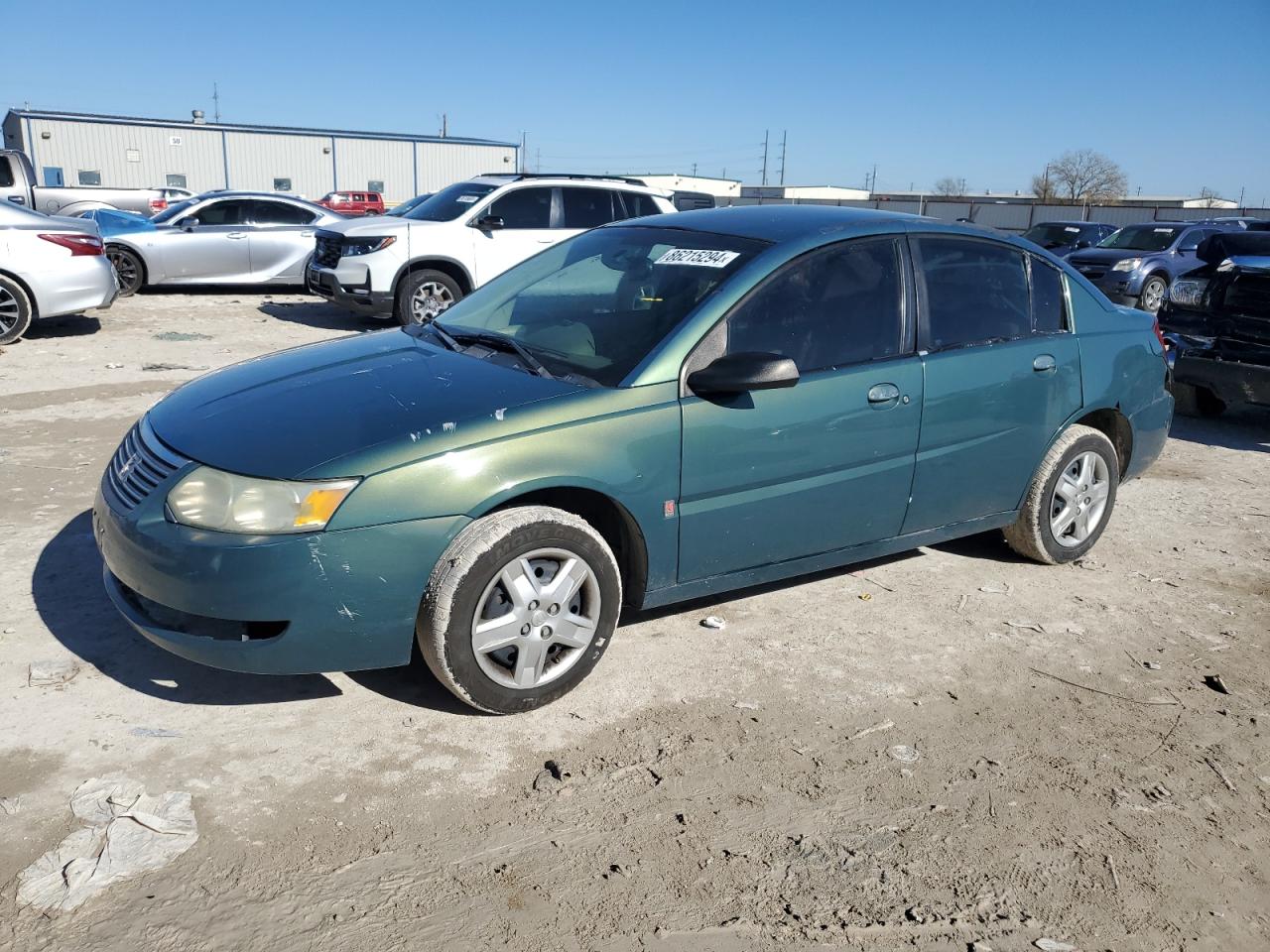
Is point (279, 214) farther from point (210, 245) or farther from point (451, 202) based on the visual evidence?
point (451, 202)

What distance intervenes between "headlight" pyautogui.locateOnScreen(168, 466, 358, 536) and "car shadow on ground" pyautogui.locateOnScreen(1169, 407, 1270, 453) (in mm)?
7477

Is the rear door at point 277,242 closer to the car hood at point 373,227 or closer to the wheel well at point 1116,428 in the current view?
the car hood at point 373,227

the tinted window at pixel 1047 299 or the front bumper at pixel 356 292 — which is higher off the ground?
the tinted window at pixel 1047 299

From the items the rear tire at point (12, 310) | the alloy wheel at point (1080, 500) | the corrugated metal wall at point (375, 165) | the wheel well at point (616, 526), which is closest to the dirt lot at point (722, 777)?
the alloy wheel at point (1080, 500)

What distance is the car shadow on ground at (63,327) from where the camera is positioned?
11203 millimetres

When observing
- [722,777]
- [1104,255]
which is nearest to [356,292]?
[722,777]

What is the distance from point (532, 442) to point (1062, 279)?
310 cm

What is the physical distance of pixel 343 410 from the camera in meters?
3.64

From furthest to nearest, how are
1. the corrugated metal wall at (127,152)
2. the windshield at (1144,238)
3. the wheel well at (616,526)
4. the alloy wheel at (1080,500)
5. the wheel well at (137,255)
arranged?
the corrugated metal wall at (127,152), the windshield at (1144,238), the wheel well at (137,255), the alloy wheel at (1080,500), the wheel well at (616,526)

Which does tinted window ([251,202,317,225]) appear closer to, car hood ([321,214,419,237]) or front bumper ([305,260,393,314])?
car hood ([321,214,419,237])

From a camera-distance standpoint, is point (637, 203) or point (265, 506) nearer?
point (265, 506)

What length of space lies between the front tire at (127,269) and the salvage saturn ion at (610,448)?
1123 cm

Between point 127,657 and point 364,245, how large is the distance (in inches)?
353

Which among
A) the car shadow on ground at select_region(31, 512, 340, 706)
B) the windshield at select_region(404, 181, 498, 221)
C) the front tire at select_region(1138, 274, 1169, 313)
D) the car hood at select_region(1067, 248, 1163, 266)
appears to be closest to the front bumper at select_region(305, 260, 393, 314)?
the windshield at select_region(404, 181, 498, 221)
